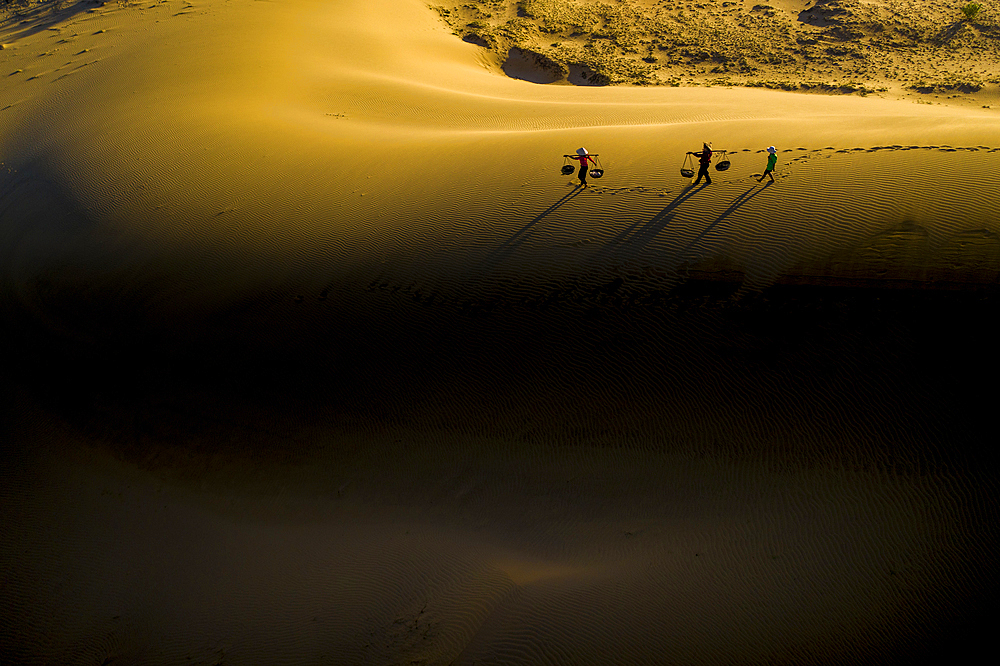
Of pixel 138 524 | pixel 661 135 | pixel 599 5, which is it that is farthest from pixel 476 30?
pixel 138 524

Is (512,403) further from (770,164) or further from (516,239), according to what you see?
(770,164)

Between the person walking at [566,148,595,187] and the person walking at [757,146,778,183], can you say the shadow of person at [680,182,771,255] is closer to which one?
the person walking at [757,146,778,183]

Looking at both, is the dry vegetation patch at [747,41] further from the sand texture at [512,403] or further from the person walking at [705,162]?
the person walking at [705,162]

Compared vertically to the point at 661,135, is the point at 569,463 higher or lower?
lower

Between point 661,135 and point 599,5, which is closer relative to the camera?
point 661,135

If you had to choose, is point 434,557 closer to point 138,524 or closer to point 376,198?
point 138,524

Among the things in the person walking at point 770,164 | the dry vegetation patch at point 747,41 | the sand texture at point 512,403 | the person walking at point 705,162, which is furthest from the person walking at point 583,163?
the dry vegetation patch at point 747,41
